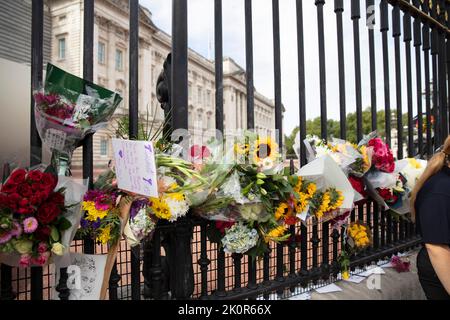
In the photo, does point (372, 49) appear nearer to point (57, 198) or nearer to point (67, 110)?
point (67, 110)

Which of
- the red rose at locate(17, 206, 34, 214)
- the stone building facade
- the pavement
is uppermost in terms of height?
the stone building facade

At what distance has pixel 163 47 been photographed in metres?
24.8

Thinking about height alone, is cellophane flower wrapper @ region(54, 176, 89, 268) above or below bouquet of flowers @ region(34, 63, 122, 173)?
below

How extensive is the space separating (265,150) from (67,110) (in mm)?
959

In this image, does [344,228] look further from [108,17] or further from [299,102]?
[108,17]

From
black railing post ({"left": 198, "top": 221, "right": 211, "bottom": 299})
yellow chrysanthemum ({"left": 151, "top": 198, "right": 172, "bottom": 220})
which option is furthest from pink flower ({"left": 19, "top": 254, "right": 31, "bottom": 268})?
black railing post ({"left": 198, "top": 221, "right": 211, "bottom": 299})

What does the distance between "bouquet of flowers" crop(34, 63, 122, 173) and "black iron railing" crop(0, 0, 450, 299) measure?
122mm

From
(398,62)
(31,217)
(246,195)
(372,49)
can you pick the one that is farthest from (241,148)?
(398,62)

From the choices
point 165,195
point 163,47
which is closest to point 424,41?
point 165,195

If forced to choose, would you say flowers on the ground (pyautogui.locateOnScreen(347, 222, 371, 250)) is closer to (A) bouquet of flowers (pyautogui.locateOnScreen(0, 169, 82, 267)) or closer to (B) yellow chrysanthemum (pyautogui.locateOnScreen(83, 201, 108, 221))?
(B) yellow chrysanthemum (pyautogui.locateOnScreen(83, 201, 108, 221))

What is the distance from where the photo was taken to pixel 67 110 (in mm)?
1388

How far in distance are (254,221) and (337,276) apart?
4.02 feet

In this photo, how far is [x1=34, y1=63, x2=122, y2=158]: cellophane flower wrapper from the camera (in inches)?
53.6

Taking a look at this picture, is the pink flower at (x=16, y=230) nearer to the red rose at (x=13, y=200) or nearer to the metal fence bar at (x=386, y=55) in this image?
the red rose at (x=13, y=200)
